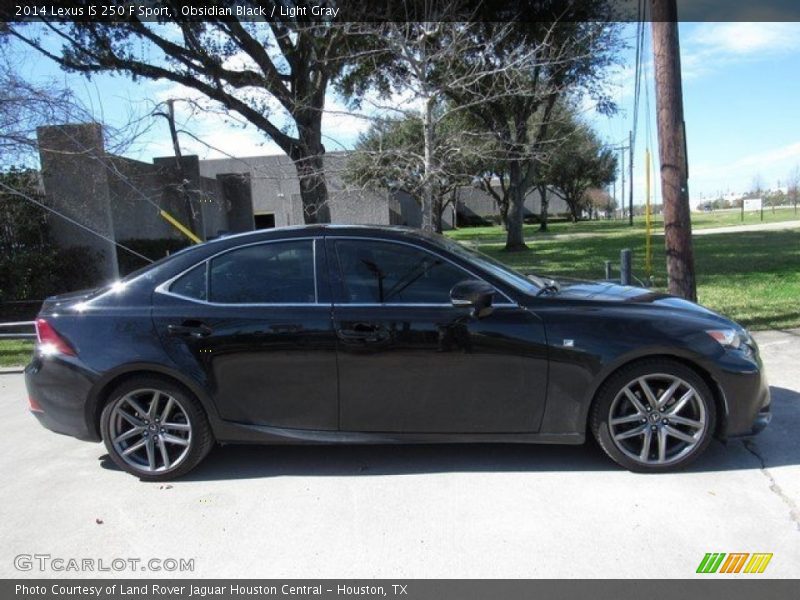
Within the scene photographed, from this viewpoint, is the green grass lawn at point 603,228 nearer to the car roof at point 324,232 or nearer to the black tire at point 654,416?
the car roof at point 324,232

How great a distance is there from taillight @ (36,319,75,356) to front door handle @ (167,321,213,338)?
73cm

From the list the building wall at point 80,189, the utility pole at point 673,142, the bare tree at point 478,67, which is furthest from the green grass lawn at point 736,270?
the building wall at point 80,189

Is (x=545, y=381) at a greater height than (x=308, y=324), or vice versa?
(x=308, y=324)

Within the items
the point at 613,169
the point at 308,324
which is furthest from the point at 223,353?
the point at 613,169

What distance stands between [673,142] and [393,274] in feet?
15.2

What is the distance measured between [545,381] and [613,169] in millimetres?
54575

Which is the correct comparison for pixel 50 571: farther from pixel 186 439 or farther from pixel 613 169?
pixel 613 169

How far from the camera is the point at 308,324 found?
401 cm

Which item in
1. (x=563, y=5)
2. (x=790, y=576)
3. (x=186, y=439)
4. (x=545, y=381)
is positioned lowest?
(x=790, y=576)

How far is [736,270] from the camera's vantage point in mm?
14008

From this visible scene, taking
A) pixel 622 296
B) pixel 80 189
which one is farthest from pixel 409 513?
pixel 80 189

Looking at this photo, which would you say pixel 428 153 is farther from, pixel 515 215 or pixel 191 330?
pixel 515 215

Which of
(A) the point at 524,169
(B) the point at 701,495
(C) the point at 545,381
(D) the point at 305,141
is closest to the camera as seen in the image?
(B) the point at 701,495

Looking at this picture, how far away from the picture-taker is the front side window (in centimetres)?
406
